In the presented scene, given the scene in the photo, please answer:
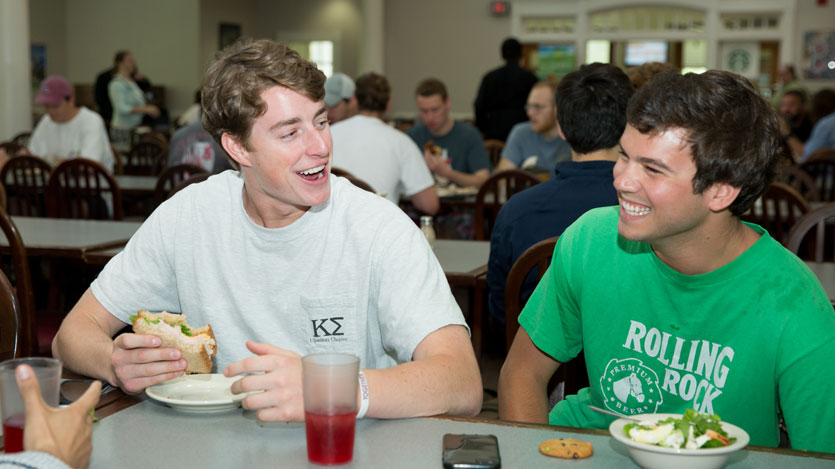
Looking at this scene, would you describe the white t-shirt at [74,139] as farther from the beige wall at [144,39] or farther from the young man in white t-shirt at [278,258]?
the beige wall at [144,39]

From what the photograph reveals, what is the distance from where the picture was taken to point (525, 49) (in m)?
12.3

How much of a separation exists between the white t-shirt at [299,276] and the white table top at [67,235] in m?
1.21

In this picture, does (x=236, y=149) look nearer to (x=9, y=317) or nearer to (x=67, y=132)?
(x=9, y=317)

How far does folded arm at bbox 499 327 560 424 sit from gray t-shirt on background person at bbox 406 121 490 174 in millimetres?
3660

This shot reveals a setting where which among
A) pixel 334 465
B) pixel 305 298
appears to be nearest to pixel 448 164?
pixel 305 298

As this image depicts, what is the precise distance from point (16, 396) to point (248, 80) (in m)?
0.65

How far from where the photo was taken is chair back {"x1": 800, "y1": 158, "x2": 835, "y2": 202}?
16.6 ft

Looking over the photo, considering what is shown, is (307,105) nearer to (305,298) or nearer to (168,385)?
(305,298)

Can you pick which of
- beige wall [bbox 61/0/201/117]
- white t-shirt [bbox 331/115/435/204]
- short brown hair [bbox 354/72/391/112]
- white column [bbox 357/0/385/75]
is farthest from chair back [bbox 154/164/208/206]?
beige wall [bbox 61/0/201/117]

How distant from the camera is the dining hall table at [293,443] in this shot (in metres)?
1.05

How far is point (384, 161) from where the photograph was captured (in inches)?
148

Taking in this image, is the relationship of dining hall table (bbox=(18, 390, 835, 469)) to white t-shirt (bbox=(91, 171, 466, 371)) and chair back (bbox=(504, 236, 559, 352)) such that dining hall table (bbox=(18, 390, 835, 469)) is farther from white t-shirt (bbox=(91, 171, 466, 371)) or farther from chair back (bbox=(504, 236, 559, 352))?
chair back (bbox=(504, 236, 559, 352))

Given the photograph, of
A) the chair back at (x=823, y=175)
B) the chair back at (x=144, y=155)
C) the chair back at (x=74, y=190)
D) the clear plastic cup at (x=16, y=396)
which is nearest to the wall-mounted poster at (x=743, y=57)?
the chair back at (x=823, y=175)

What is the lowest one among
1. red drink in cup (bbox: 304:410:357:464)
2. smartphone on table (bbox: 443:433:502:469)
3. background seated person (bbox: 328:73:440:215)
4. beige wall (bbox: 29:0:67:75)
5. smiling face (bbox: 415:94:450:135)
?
smartphone on table (bbox: 443:433:502:469)
